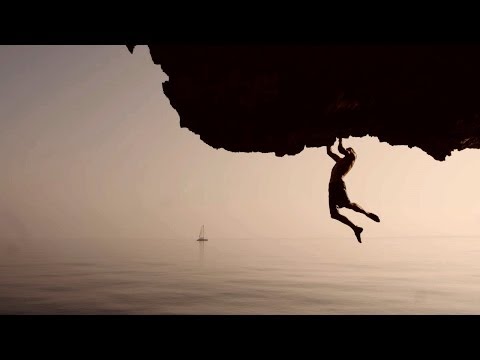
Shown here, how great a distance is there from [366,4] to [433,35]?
525 mm

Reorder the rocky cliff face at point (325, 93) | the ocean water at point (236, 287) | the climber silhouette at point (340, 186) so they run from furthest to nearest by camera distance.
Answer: the ocean water at point (236, 287) → the climber silhouette at point (340, 186) → the rocky cliff face at point (325, 93)

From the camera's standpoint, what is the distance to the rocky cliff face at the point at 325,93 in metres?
5.92

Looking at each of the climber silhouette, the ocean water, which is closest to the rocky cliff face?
the climber silhouette

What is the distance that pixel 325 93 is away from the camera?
6359 mm

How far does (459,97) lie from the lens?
627 centimetres

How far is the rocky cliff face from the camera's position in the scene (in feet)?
19.4

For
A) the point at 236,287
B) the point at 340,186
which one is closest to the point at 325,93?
the point at 340,186

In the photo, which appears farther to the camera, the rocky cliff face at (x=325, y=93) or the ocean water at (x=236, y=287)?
the ocean water at (x=236, y=287)

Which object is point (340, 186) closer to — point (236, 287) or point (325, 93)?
point (325, 93)

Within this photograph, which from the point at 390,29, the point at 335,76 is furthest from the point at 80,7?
the point at 335,76

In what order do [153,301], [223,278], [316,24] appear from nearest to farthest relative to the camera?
[316,24], [153,301], [223,278]

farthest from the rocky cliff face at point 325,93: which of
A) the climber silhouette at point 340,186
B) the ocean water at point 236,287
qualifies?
the ocean water at point 236,287

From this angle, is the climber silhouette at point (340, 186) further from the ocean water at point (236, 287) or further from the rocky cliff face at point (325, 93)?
the ocean water at point (236, 287)
